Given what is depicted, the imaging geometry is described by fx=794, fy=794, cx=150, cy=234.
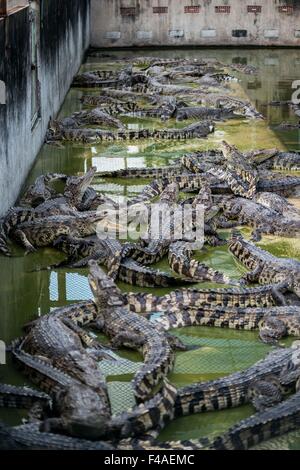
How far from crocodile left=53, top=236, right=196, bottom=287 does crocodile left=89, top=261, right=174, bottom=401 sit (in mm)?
401

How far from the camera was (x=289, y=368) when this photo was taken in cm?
526

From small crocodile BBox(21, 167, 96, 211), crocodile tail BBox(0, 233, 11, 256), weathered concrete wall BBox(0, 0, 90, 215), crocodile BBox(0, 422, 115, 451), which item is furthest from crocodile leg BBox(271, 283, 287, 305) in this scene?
weathered concrete wall BBox(0, 0, 90, 215)

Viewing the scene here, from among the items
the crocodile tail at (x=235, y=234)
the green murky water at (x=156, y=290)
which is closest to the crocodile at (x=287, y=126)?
the green murky water at (x=156, y=290)

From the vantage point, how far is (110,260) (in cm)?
720

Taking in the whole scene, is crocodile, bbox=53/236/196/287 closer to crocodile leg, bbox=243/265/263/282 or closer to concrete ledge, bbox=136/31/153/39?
crocodile leg, bbox=243/265/263/282

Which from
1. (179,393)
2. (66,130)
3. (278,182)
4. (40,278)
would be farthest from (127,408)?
(66,130)

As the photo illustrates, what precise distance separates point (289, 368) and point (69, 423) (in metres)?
1.56

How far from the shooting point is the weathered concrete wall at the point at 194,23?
2234 centimetres

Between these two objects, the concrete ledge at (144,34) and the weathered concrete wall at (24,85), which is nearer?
the weathered concrete wall at (24,85)

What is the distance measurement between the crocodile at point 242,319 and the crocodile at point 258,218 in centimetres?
212

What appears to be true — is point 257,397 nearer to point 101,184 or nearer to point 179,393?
point 179,393

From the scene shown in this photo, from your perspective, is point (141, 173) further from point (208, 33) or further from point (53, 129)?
point (208, 33)

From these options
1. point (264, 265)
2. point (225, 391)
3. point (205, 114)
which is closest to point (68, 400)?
point (225, 391)

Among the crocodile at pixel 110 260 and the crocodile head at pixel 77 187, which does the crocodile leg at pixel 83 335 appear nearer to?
the crocodile at pixel 110 260
